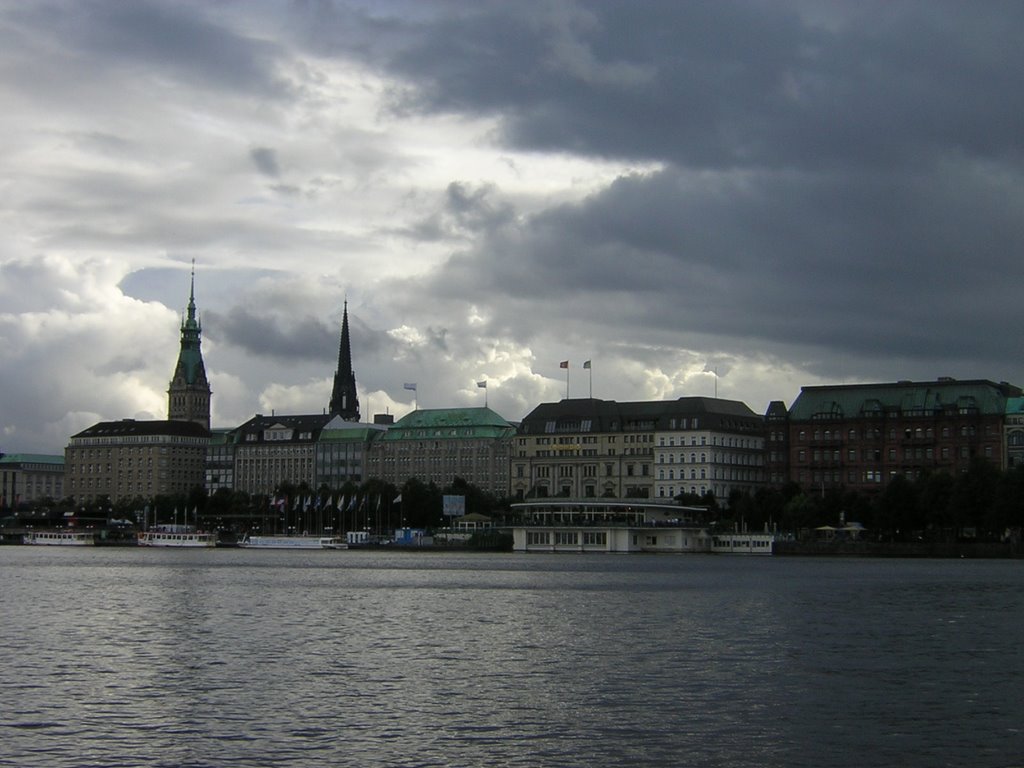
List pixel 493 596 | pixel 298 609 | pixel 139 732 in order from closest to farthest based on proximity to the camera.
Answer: pixel 139 732 < pixel 298 609 < pixel 493 596

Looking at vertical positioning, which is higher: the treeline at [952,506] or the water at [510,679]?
the treeline at [952,506]

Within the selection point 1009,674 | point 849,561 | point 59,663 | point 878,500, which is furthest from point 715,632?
point 878,500

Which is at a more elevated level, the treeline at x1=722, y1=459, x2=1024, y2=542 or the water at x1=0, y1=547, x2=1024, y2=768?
the treeline at x1=722, y1=459, x2=1024, y2=542

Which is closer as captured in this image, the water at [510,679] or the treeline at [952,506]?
the water at [510,679]

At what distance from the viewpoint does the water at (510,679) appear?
38.7 m

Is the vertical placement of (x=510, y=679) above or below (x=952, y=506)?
below

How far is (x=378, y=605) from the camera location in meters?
87.9

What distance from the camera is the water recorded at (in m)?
38.7

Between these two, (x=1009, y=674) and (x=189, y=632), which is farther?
(x=189, y=632)

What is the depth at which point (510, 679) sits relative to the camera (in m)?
51.7

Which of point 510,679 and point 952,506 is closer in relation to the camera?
point 510,679

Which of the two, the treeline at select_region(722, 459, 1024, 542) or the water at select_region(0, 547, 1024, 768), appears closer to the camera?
the water at select_region(0, 547, 1024, 768)

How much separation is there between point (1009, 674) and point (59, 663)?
Answer: 102 ft

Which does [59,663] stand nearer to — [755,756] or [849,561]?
[755,756]
